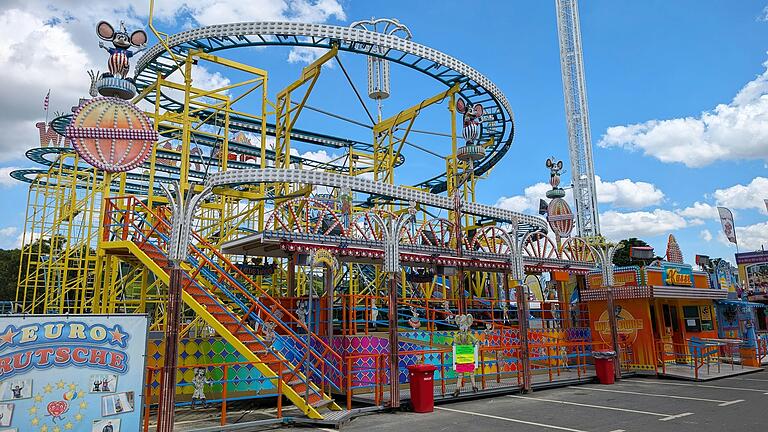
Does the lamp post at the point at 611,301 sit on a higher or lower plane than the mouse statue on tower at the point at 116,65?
lower

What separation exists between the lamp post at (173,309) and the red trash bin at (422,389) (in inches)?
201

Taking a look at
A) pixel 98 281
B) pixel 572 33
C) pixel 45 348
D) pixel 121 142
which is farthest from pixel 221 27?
pixel 572 33

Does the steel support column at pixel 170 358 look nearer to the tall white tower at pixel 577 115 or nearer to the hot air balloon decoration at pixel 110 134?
the hot air balloon decoration at pixel 110 134

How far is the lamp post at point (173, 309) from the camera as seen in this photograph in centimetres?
878

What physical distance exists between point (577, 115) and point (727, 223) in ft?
109

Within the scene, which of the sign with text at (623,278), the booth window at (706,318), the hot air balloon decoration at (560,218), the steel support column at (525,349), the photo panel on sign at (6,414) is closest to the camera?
the photo panel on sign at (6,414)

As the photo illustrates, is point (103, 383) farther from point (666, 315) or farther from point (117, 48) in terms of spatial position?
point (666, 315)

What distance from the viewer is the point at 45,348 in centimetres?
789

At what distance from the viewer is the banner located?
752 centimetres

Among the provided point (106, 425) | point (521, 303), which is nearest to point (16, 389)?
point (106, 425)

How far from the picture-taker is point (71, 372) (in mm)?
8000

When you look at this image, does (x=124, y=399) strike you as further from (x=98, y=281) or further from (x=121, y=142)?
(x=98, y=281)

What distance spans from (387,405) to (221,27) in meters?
13.5

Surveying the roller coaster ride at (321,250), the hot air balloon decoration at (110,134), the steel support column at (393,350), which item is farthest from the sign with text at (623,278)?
the hot air balloon decoration at (110,134)
